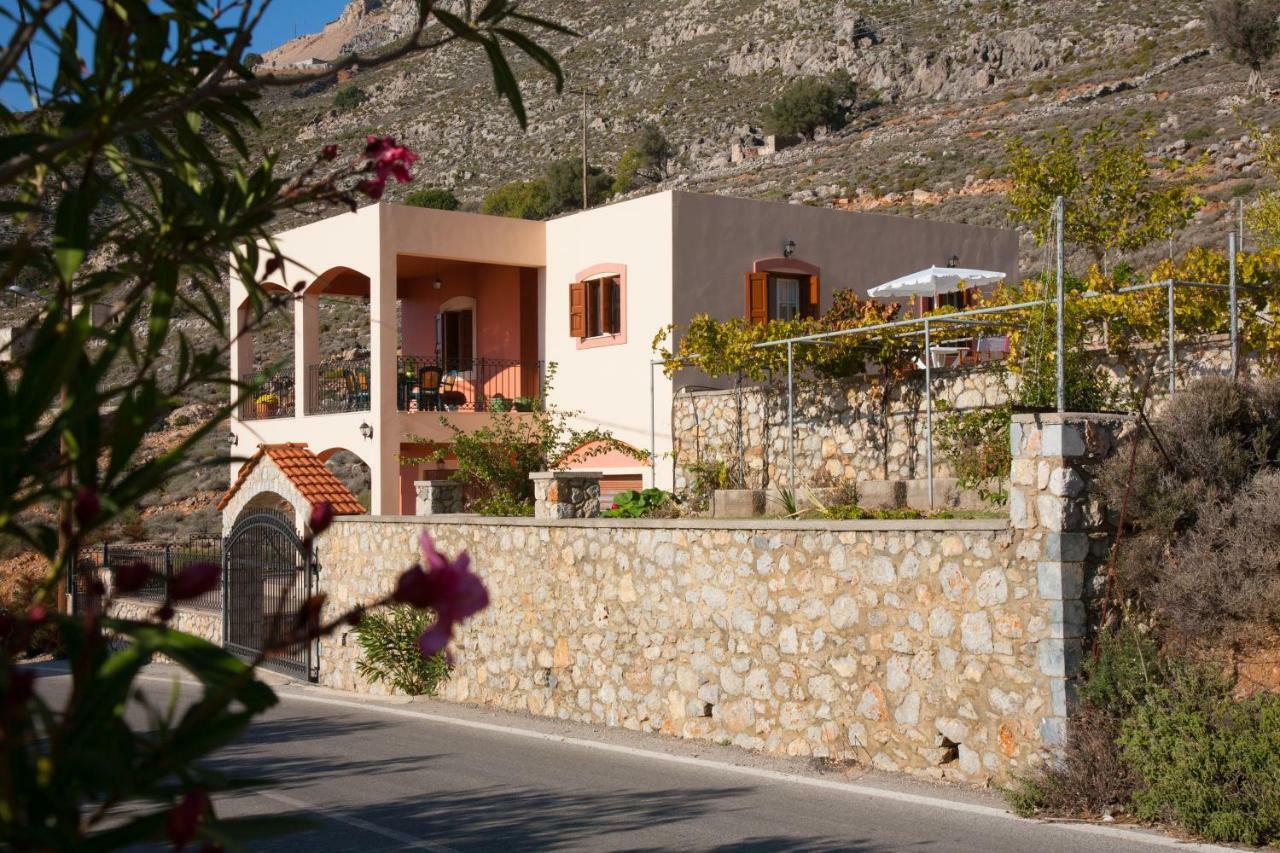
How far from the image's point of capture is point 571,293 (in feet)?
76.9

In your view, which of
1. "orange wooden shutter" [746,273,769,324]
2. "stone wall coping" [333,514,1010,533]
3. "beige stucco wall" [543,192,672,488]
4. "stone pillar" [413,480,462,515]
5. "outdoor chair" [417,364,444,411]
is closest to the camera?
"stone wall coping" [333,514,1010,533]

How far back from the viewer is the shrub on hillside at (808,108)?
2584 inches

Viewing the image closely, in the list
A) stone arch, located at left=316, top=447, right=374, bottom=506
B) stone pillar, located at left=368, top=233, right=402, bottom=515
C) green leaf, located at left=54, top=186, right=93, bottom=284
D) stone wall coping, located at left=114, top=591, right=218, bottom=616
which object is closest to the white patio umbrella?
stone pillar, located at left=368, top=233, right=402, bottom=515

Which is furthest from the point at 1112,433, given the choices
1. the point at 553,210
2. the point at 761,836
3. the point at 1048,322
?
the point at 553,210

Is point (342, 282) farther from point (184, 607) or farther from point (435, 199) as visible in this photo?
point (435, 199)

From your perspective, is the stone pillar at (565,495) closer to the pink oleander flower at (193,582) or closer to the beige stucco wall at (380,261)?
the beige stucco wall at (380,261)

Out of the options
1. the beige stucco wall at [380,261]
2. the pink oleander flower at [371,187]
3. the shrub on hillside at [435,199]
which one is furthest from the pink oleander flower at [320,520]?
the shrub on hillside at [435,199]

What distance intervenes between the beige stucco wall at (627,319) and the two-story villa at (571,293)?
29 mm

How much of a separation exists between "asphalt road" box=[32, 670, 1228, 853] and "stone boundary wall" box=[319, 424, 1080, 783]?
16.0 inches

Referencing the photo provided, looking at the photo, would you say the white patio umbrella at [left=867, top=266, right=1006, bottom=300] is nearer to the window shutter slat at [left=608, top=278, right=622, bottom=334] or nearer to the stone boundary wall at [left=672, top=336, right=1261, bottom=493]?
the stone boundary wall at [left=672, top=336, right=1261, bottom=493]

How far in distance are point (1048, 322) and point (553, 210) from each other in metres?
51.2

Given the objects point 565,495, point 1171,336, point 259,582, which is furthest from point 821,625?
point 259,582

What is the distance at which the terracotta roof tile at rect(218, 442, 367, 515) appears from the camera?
19922mm

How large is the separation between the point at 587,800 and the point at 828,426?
31.7 ft
